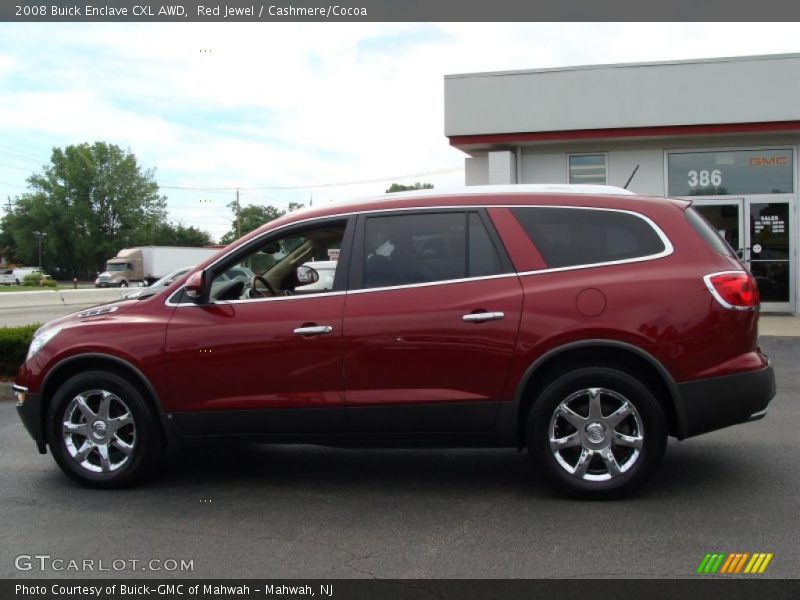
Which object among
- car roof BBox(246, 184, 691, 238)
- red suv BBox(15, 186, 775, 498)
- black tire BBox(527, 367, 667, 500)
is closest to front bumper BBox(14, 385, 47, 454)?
red suv BBox(15, 186, 775, 498)

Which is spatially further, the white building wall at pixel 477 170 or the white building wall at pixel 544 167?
the white building wall at pixel 477 170

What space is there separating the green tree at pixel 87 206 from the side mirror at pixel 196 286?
91.0m

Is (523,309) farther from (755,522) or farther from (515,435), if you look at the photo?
(755,522)

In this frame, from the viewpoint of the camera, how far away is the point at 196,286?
496 centimetres

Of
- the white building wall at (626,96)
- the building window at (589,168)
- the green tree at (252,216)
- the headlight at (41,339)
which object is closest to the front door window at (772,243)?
the white building wall at (626,96)

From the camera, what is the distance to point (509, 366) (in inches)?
180

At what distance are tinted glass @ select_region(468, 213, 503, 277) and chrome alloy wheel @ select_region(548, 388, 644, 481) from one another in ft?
3.02

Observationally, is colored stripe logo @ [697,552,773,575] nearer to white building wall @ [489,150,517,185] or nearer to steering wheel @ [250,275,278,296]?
steering wheel @ [250,275,278,296]

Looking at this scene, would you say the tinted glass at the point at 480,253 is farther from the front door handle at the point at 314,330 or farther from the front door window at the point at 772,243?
the front door window at the point at 772,243

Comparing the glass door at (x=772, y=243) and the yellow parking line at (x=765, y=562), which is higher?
the glass door at (x=772, y=243)

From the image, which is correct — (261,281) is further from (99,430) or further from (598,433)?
(598,433)

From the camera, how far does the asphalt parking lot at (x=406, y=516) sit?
3.82 meters
